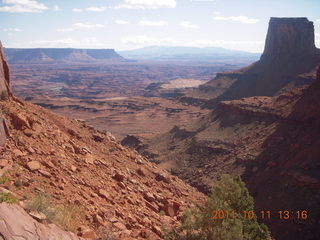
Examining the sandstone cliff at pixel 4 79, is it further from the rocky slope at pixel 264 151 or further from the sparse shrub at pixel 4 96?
the rocky slope at pixel 264 151

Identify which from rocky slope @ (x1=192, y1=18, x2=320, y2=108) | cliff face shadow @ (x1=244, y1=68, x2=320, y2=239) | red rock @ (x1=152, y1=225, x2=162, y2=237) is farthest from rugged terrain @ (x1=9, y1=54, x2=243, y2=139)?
red rock @ (x1=152, y1=225, x2=162, y2=237)

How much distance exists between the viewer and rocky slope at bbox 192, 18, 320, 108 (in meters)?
65.0

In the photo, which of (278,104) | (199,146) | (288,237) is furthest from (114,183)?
(278,104)

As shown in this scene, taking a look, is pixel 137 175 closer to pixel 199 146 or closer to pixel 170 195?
pixel 170 195

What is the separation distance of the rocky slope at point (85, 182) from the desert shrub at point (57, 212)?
178 mm

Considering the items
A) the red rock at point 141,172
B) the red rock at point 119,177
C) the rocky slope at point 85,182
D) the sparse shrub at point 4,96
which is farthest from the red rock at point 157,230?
the sparse shrub at point 4,96

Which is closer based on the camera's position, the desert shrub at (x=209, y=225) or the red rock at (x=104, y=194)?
the desert shrub at (x=209, y=225)

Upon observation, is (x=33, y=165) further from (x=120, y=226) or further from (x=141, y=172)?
(x=141, y=172)

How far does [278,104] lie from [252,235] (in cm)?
2391

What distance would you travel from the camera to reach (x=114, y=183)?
1209 centimetres

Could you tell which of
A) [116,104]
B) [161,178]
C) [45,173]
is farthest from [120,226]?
[116,104]

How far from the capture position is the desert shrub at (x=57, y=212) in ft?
23.8

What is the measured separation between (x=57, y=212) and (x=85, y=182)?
3.14 meters

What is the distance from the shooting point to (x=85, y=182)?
1077cm
